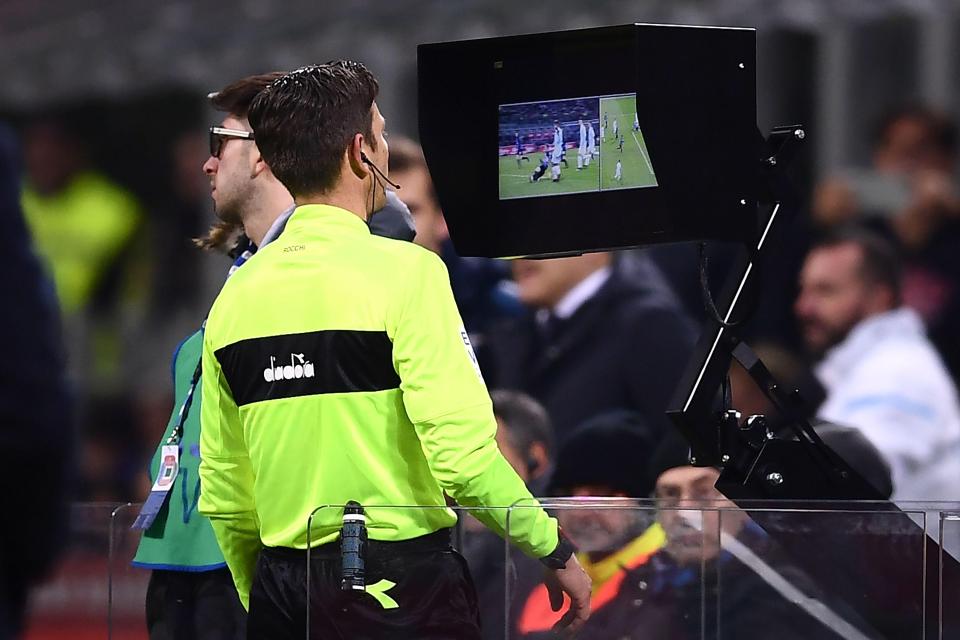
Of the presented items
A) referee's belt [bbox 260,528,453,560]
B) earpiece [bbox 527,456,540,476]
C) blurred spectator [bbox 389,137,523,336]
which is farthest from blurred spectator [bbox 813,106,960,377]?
referee's belt [bbox 260,528,453,560]

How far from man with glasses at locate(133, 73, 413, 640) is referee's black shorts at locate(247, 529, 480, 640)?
1.36ft

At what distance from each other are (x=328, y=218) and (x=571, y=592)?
68cm

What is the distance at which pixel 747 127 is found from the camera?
9.78 ft

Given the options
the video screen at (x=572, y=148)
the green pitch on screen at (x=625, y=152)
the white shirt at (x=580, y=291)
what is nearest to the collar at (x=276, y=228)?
the video screen at (x=572, y=148)

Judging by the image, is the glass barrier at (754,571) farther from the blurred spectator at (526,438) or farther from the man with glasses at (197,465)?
the blurred spectator at (526,438)

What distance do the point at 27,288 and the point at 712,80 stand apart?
1.66m

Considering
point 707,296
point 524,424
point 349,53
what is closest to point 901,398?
point 524,424

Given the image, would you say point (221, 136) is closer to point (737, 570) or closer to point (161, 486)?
→ point (161, 486)

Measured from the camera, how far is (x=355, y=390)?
2623 millimetres

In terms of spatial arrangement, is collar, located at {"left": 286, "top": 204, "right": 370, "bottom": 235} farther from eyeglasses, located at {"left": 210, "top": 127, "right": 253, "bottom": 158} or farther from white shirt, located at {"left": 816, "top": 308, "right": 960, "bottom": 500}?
white shirt, located at {"left": 816, "top": 308, "right": 960, "bottom": 500}

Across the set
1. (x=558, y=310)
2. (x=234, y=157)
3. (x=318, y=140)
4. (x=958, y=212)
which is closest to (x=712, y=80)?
(x=318, y=140)

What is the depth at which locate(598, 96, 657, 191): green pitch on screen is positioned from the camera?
296 cm

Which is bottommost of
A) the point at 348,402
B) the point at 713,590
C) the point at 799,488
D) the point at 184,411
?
the point at 713,590

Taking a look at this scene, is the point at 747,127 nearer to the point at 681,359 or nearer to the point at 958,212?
the point at 681,359
